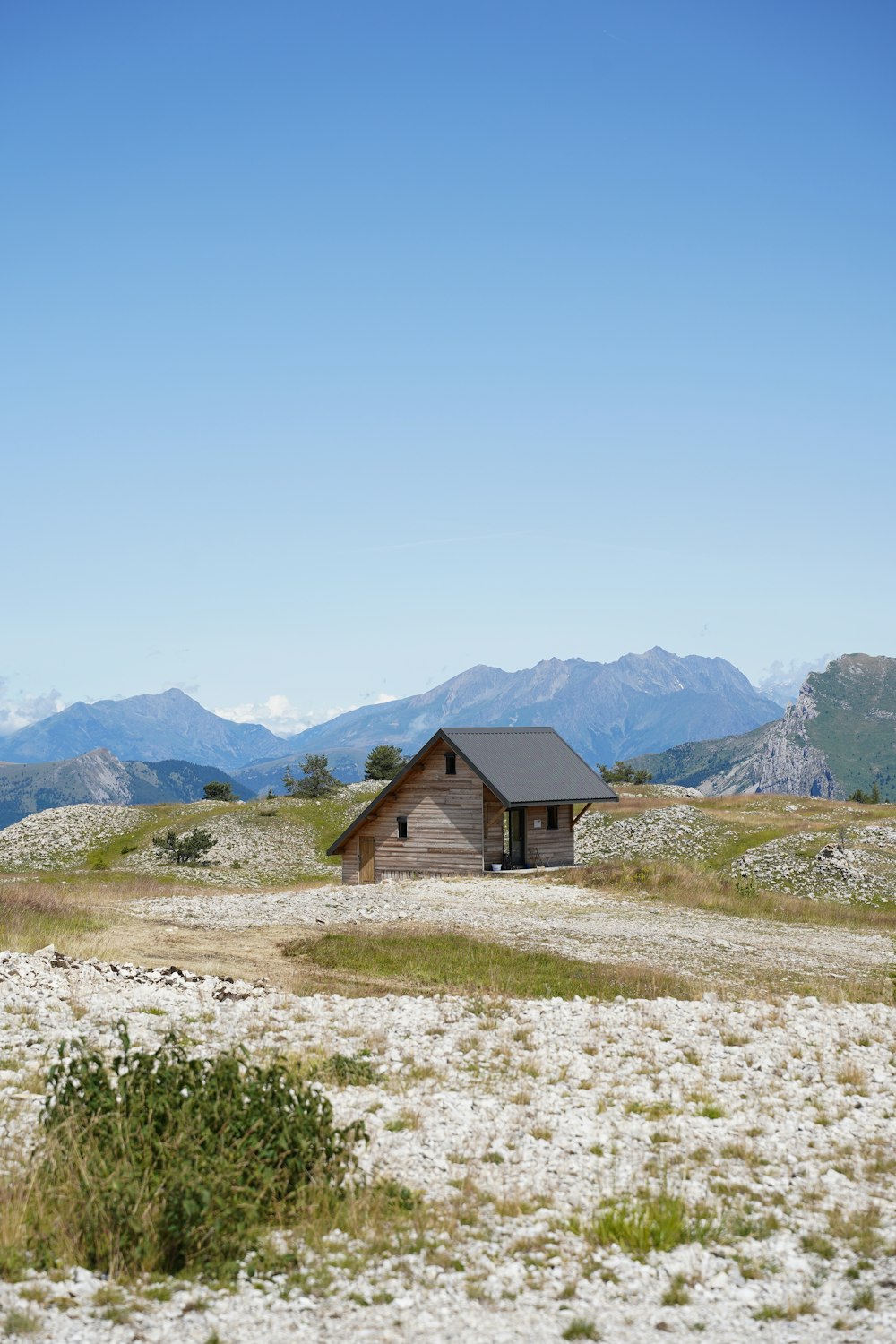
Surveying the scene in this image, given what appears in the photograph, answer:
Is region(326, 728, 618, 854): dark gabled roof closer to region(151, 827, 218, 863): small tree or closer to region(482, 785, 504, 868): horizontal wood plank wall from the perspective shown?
region(482, 785, 504, 868): horizontal wood plank wall

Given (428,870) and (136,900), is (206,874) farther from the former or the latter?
(136,900)

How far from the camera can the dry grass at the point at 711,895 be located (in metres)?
38.3

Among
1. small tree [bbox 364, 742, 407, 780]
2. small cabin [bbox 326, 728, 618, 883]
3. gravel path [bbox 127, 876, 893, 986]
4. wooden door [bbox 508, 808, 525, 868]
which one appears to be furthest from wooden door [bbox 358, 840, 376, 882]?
small tree [bbox 364, 742, 407, 780]

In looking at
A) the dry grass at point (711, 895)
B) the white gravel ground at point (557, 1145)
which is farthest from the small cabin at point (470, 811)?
the white gravel ground at point (557, 1145)

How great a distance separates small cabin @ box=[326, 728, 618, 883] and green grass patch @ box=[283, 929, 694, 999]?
2275cm

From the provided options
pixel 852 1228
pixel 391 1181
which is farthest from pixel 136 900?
pixel 852 1228

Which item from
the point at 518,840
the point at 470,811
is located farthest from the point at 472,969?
the point at 518,840

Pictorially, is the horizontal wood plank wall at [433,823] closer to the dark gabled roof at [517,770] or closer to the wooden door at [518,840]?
the dark gabled roof at [517,770]

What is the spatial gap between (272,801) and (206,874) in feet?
108

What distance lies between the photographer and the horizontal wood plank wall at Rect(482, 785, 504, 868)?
52.6 meters

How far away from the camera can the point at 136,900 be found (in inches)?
1578

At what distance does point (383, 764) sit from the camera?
122 m

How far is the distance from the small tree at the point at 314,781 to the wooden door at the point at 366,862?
50898 mm

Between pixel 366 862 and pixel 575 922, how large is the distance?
22278mm
